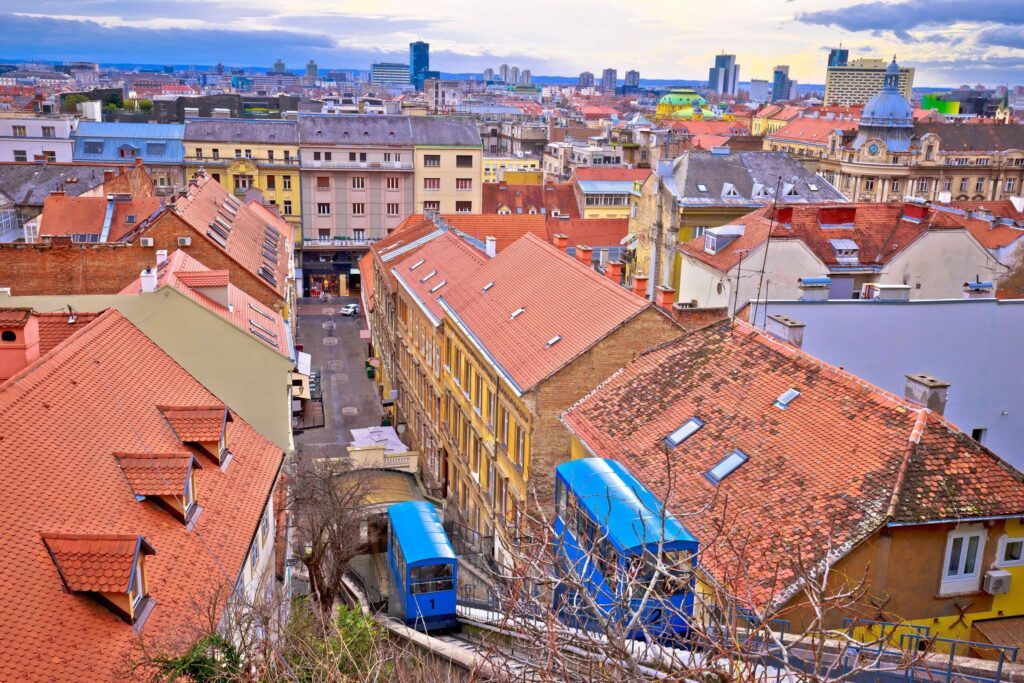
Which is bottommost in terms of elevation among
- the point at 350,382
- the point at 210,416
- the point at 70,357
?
the point at 350,382

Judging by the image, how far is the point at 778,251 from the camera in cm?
3756

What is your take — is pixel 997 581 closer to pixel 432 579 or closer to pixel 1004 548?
pixel 1004 548

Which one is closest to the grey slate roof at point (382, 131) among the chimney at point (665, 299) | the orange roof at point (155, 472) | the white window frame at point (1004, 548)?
the chimney at point (665, 299)

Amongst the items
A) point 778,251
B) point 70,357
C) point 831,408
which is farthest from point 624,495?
point 778,251

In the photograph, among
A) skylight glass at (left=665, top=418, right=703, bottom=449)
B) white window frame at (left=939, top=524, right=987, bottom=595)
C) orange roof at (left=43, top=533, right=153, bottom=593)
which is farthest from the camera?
skylight glass at (left=665, top=418, right=703, bottom=449)

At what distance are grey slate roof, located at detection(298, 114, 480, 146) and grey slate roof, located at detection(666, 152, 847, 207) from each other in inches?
1333

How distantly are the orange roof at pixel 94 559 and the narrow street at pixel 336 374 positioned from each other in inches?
1019

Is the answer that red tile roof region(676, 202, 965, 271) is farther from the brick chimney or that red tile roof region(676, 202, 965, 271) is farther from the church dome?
the church dome

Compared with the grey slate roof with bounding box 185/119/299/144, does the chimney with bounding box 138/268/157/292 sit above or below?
below

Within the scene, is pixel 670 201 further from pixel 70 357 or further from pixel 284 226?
pixel 70 357

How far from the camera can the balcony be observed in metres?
82.6

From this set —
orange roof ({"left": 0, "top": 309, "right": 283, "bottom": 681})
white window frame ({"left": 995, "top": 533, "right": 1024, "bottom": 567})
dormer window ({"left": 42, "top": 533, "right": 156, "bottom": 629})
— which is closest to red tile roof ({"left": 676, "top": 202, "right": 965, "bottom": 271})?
white window frame ({"left": 995, "top": 533, "right": 1024, "bottom": 567})

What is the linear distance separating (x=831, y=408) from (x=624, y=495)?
5145 mm

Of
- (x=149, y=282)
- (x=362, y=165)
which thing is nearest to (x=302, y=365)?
(x=149, y=282)
